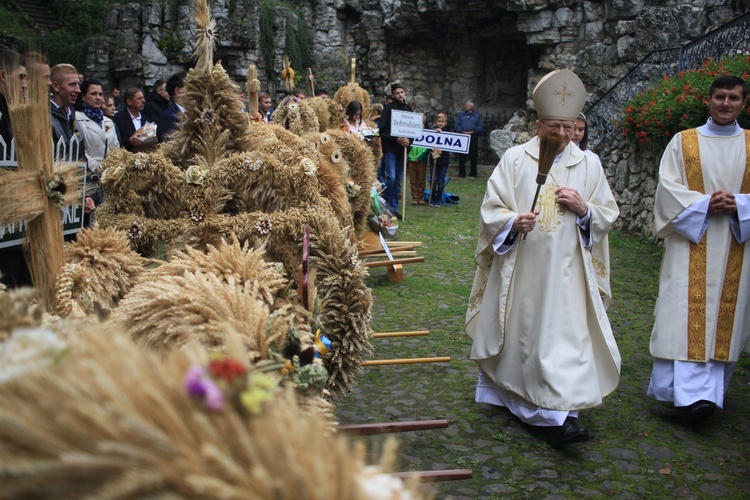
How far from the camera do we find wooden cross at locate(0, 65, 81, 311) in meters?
2.16

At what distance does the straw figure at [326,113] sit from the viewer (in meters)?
9.97

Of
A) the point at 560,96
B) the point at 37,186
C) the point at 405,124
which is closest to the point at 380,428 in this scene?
the point at 37,186

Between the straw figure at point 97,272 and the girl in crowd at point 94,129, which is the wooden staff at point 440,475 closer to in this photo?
the straw figure at point 97,272

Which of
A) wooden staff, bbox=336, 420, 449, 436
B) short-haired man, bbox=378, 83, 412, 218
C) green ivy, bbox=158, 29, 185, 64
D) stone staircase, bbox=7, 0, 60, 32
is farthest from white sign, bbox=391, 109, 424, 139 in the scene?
stone staircase, bbox=7, 0, 60, 32

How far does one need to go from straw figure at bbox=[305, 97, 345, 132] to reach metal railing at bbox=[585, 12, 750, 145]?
4.40m

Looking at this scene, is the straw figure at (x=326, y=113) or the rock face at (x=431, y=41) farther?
the rock face at (x=431, y=41)

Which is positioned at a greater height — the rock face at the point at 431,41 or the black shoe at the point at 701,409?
the rock face at the point at 431,41

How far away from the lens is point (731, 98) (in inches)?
177

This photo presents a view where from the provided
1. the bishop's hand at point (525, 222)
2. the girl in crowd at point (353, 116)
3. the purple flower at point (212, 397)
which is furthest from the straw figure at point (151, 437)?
the girl in crowd at point (353, 116)

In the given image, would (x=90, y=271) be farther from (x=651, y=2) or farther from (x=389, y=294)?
(x=651, y=2)

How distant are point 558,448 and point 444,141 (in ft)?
33.0

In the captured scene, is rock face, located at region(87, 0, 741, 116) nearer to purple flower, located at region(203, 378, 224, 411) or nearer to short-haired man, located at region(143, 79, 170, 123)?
short-haired man, located at region(143, 79, 170, 123)

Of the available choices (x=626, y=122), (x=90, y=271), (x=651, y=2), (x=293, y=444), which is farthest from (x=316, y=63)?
(x=293, y=444)

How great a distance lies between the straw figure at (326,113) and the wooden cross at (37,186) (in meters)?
7.55
